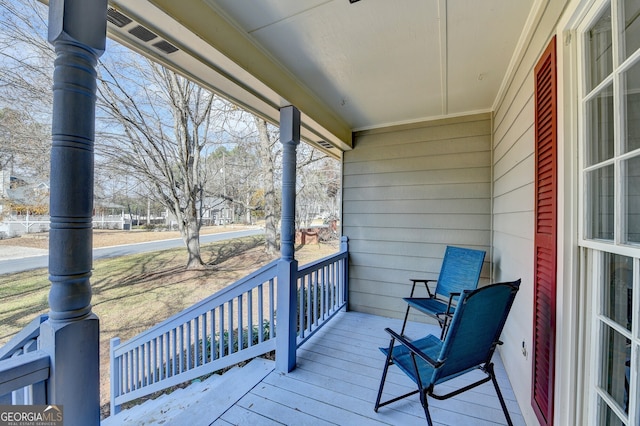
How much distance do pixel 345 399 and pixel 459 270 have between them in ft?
6.02

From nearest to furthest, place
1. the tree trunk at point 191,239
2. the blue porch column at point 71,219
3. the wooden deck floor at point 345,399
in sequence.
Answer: the blue porch column at point 71,219 < the wooden deck floor at point 345,399 < the tree trunk at point 191,239

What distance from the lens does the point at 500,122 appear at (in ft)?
8.92

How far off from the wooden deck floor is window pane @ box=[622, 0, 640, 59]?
2.15m

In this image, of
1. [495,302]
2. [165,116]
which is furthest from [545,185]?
[165,116]

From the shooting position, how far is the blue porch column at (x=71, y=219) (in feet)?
3.08

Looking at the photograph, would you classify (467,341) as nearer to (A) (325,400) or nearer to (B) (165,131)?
(A) (325,400)

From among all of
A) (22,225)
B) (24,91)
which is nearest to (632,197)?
(22,225)

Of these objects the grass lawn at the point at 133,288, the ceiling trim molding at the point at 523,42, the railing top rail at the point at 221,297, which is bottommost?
the grass lawn at the point at 133,288

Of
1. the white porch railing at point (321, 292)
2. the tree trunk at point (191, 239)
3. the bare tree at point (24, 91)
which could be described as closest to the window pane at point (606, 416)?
the white porch railing at point (321, 292)

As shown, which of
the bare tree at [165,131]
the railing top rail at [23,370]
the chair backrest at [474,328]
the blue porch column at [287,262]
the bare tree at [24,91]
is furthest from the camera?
the bare tree at [165,131]

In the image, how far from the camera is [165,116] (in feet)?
19.3

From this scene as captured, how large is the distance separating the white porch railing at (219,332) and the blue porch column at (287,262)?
0.08 m

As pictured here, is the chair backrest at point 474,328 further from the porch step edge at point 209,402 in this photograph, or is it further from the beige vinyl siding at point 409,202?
the beige vinyl siding at point 409,202

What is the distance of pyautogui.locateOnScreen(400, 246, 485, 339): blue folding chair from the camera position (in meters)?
2.68
